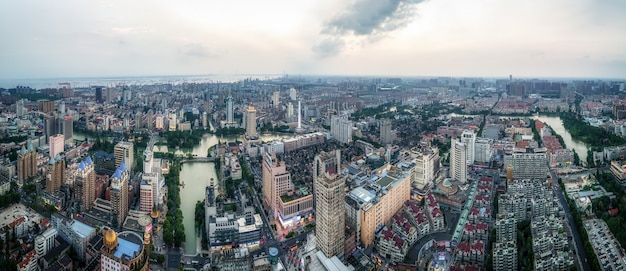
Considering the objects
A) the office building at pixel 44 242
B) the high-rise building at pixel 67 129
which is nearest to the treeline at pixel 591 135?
the office building at pixel 44 242

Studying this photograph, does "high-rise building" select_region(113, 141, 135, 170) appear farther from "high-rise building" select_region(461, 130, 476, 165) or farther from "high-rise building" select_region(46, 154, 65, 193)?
"high-rise building" select_region(461, 130, 476, 165)

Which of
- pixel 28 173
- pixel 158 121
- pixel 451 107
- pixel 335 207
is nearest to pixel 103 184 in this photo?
pixel 28 173

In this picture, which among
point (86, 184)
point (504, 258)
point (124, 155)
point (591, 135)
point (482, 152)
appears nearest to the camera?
point (504, 258)

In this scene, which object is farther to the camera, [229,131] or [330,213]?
[229,131]

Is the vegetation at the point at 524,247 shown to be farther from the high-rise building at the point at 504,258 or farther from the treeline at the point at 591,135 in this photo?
the treeline at the point at 591,135

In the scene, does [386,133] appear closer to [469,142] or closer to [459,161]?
[469,142]

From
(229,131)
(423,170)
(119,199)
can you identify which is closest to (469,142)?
(423,170)
